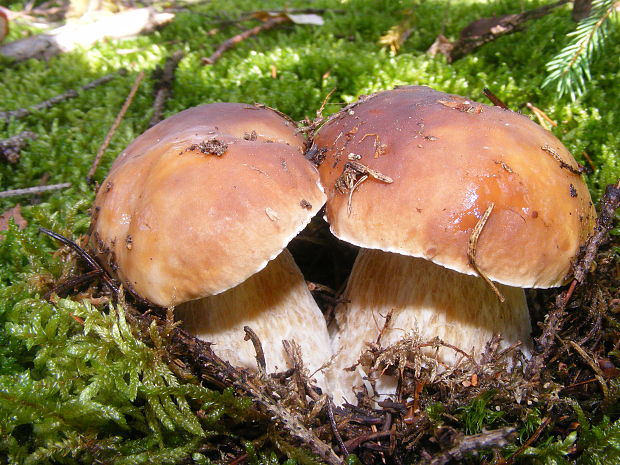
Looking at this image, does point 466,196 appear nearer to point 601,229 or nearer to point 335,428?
point 601,229

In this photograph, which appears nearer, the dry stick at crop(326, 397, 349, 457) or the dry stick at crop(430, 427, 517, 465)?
the dry stick at crop(430, 427, 517, 465)

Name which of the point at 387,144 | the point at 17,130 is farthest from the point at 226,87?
the point at 387,144

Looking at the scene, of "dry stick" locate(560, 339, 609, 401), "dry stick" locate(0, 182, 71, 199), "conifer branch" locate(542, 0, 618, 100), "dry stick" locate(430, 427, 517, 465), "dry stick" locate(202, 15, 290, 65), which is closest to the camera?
"dry stick" locate(430, 427, 517, 465)

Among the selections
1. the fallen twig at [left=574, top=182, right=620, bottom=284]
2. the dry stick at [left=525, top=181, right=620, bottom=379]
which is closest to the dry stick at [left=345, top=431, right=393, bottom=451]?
the dry stick at [left=525, top=181, right=620, bottom=379]

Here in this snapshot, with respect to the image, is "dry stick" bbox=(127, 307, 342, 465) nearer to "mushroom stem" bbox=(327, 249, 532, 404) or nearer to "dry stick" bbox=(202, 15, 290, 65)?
"mushroom stem" bbox=(327, 249, 532, 404)

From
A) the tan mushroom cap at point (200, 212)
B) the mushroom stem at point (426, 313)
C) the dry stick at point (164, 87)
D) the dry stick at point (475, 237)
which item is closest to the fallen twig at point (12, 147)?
the dry stick at point (164, 87)

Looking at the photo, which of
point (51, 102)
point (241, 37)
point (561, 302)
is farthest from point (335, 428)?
point (241, 37)

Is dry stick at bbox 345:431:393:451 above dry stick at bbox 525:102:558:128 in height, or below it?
below
